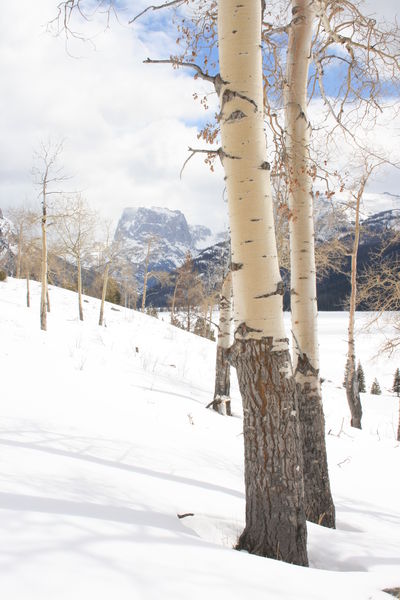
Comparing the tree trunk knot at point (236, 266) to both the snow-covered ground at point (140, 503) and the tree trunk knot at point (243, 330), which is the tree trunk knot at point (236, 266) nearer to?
the tree trunk knot at point (243, 330)

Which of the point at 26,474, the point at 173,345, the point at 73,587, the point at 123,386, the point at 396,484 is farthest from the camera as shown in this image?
the point at 173,345

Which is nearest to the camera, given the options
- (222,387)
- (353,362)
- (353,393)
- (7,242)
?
(222,387)

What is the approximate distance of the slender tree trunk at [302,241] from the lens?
3439mm

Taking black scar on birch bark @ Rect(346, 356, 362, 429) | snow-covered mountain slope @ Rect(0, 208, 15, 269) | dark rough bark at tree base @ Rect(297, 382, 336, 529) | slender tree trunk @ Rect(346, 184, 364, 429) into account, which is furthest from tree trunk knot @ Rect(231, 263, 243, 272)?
snow-covered mountain slope @ Rect(0, 208, 15, 269)

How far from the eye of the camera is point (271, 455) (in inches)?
89.7

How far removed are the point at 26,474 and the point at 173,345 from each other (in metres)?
16.8

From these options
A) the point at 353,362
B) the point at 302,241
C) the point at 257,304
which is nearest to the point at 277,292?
the point at 257,304

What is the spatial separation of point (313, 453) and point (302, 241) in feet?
6.56

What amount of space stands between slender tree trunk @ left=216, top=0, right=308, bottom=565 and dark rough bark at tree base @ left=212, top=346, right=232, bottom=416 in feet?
18.6

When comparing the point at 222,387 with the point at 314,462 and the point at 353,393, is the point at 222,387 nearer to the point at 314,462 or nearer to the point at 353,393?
the point at 353,393

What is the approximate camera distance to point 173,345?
19203mm

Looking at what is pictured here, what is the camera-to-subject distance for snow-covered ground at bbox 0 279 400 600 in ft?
4.85

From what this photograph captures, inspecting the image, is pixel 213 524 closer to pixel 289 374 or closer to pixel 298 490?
pixel 298 490

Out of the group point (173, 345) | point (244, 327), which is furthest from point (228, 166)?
point (173, 345)
